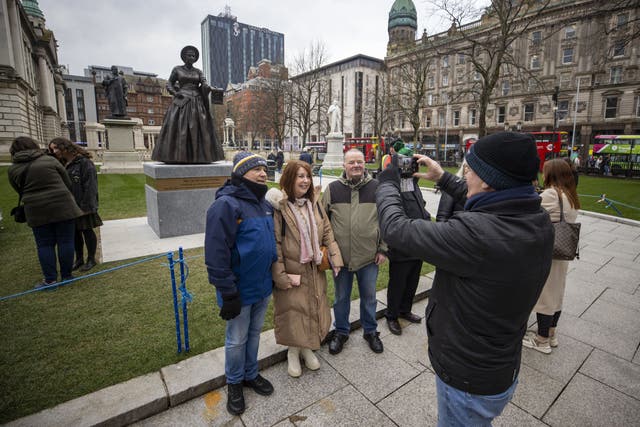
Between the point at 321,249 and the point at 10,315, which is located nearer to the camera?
the point at 321,249

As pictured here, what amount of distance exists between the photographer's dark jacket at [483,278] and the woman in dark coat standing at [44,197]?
491cm

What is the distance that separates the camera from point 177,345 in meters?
3.31

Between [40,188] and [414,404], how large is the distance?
17.7 ft

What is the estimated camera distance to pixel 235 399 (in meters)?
2.72

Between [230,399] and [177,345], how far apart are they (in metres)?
0.94

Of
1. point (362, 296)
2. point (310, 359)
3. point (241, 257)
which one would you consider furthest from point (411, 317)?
point (241, 257)

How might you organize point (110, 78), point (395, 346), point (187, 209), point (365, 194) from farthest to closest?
point (110, 78) → point (187, 209) → point (395, 346) → point (365, 194)

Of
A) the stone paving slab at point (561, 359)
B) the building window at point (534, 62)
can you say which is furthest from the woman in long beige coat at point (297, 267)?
the building window at point (534, 62)

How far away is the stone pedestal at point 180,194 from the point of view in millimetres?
7133

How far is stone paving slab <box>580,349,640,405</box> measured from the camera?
3.08 m

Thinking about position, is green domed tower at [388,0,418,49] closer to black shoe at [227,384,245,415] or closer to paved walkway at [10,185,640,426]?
paved walkway at [10,185,640,426]

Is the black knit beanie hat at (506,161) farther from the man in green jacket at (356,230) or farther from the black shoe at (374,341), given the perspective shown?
the black shoe at (374,341)

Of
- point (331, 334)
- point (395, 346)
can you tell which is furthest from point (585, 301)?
point (331, 334)

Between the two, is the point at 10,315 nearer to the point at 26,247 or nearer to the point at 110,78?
the point at 26,247
